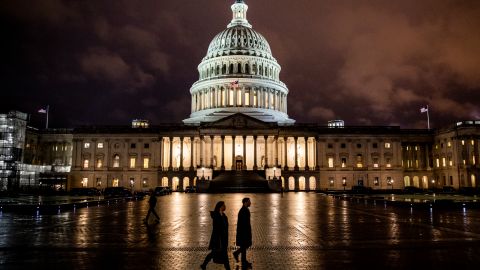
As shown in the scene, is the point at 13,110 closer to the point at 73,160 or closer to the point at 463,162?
the point at 73,160

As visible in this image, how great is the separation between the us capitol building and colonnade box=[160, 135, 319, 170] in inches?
9.1

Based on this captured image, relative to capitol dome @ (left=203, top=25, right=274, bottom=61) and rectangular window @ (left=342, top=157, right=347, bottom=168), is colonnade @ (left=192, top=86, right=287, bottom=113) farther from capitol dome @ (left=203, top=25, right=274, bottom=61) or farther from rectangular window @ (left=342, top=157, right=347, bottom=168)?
rectangular window @ (left=342, top=157, right=347, bottom=168)

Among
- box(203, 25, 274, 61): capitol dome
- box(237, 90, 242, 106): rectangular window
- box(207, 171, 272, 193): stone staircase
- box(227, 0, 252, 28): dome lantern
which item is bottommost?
box(207, 171, 272, 193): stone staircase

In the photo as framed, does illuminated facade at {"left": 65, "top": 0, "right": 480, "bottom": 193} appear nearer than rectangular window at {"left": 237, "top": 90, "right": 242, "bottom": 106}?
Yes

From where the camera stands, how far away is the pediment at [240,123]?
338ft

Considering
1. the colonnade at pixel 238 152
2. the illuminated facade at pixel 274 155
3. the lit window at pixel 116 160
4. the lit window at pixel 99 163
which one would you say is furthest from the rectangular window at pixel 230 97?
the lit window at pixel 99 163

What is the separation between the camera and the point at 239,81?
12275cm

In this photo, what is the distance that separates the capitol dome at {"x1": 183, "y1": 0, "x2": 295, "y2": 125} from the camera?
120688 mm

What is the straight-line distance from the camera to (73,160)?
106688 millimetres

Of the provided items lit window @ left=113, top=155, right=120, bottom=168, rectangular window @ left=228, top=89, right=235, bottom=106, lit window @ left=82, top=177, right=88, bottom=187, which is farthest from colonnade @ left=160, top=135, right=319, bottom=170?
lit window @ left=82, top=177, right=88, bottom=187

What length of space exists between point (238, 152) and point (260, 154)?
17.3 ft

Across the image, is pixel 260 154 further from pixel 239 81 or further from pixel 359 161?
pixel 239 81

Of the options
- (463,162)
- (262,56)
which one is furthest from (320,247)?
(262,56)

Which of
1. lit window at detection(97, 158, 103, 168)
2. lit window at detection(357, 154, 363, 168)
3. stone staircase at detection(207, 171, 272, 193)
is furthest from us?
lit window at detection(357, 154, 363, 168)
